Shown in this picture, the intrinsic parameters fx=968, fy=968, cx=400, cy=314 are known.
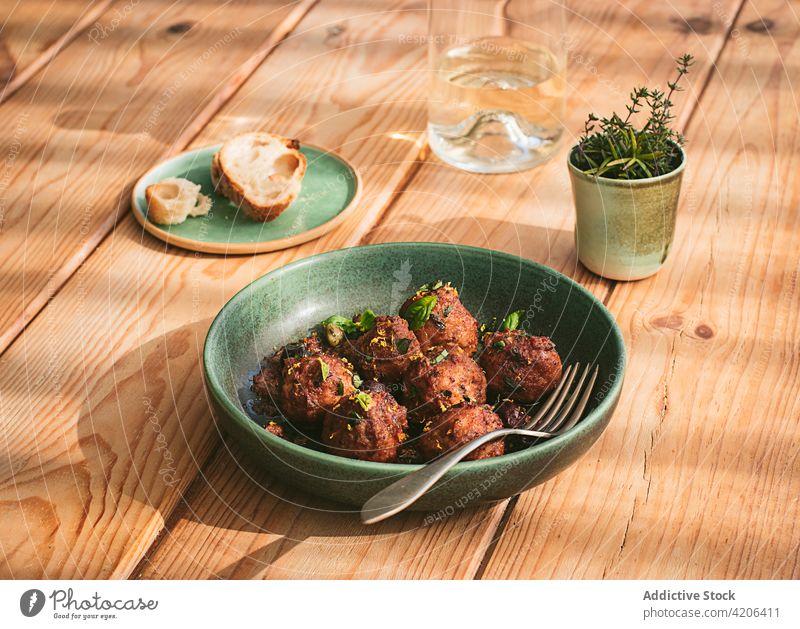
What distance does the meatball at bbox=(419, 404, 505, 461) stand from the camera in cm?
98

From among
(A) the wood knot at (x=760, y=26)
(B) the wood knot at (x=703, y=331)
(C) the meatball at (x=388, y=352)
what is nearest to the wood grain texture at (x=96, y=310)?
(C) the meatball at (x=388, y=352)

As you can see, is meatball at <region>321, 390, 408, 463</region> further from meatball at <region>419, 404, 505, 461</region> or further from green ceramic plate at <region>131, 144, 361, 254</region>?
green ceramic plate at <region>131, 144, 361, 254</region>

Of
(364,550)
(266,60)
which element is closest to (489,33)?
(266,60)

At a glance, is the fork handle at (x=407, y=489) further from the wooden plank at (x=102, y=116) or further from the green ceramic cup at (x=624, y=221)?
the wooden plank at (x=102, y=116)

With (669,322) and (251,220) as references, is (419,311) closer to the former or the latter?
(669,322)

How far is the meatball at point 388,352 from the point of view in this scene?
43.3 inches

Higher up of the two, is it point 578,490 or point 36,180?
point 36,180

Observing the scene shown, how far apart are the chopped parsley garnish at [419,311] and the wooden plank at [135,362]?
28 centimetres

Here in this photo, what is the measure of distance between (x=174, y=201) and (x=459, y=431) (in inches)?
29.9

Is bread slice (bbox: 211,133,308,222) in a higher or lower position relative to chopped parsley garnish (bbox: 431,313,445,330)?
lower

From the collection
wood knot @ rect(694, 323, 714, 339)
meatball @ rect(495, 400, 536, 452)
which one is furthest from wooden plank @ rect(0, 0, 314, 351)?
wood knot @ rect(694, 323, 714, 339)

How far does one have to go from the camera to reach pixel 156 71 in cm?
200

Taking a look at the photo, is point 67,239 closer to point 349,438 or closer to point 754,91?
point 349,438
